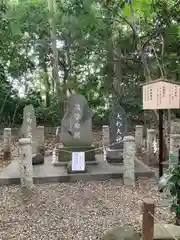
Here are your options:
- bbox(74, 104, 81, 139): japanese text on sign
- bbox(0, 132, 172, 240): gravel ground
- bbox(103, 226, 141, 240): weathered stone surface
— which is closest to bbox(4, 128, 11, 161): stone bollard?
bbox(74, 104, 81, 139): japanese text on sign

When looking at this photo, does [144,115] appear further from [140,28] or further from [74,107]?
[74,107]

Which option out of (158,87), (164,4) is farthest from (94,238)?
(164,4)

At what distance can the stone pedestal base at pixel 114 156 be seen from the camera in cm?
595

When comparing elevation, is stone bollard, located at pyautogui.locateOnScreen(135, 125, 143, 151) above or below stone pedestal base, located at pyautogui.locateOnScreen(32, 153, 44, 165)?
above

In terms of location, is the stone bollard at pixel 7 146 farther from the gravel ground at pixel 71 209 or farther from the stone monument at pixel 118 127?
the stone monument at pixel 118 127

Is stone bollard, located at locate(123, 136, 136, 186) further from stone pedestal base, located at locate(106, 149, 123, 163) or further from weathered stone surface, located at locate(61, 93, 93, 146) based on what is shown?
weathered stone surface, located at locate(61, 93, 93, 146)

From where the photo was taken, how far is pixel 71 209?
3.85 metres

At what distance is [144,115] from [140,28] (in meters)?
3.56

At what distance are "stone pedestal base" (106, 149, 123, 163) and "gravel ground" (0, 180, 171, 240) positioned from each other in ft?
3.25

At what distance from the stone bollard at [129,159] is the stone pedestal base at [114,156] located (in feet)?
3.63

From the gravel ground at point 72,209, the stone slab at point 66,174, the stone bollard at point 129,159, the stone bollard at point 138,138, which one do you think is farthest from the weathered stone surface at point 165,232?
the stone bollard at point 138,138

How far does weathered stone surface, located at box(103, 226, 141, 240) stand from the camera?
286 centimetres

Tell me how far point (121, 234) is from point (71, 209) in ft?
3.57

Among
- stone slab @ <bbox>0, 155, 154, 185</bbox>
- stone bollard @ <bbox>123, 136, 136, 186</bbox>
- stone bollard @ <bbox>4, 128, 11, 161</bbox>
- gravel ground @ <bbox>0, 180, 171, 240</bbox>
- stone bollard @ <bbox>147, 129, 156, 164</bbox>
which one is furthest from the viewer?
stone bollard @ <bbox>4, 128, 11, 161</bbox>
